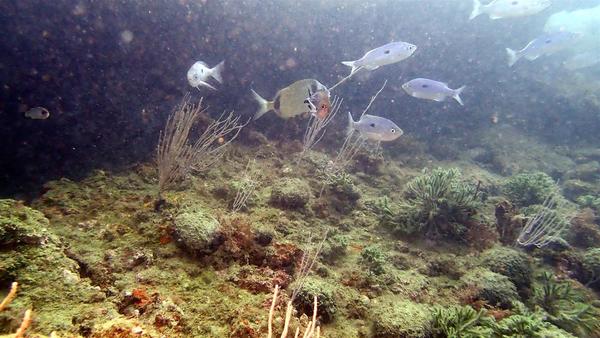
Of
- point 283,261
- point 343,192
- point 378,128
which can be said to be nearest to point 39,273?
point 283,261

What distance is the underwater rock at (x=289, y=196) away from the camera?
Answer: 5.08 m

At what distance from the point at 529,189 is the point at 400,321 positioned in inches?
206

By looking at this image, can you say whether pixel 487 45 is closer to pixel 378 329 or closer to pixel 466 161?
pixel 466 161

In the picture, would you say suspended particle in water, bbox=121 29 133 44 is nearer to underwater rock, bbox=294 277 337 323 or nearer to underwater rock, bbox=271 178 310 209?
underwater rock, bbox=271 178 310 209

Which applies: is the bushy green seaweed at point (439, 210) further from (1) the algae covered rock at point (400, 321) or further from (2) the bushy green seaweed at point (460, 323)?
(1) the algae covered rock at point (400, 321)

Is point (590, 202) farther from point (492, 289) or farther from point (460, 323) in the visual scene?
point (460, 323)

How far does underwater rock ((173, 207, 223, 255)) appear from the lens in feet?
11.7

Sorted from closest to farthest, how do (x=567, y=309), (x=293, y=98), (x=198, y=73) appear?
1. (x=567, y=309)
2. (x=198, y=73)
3. (x=293, y=98)

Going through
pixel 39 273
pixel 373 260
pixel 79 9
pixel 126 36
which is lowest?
pixel 373 260

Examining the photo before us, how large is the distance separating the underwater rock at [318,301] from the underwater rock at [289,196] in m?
1.85

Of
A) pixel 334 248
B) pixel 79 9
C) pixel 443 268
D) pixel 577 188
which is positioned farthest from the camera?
pixel 577 188

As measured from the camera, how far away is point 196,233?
11.8 feet

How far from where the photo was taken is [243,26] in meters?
9.89

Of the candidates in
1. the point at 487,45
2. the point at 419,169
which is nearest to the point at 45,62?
the point at 419,169
